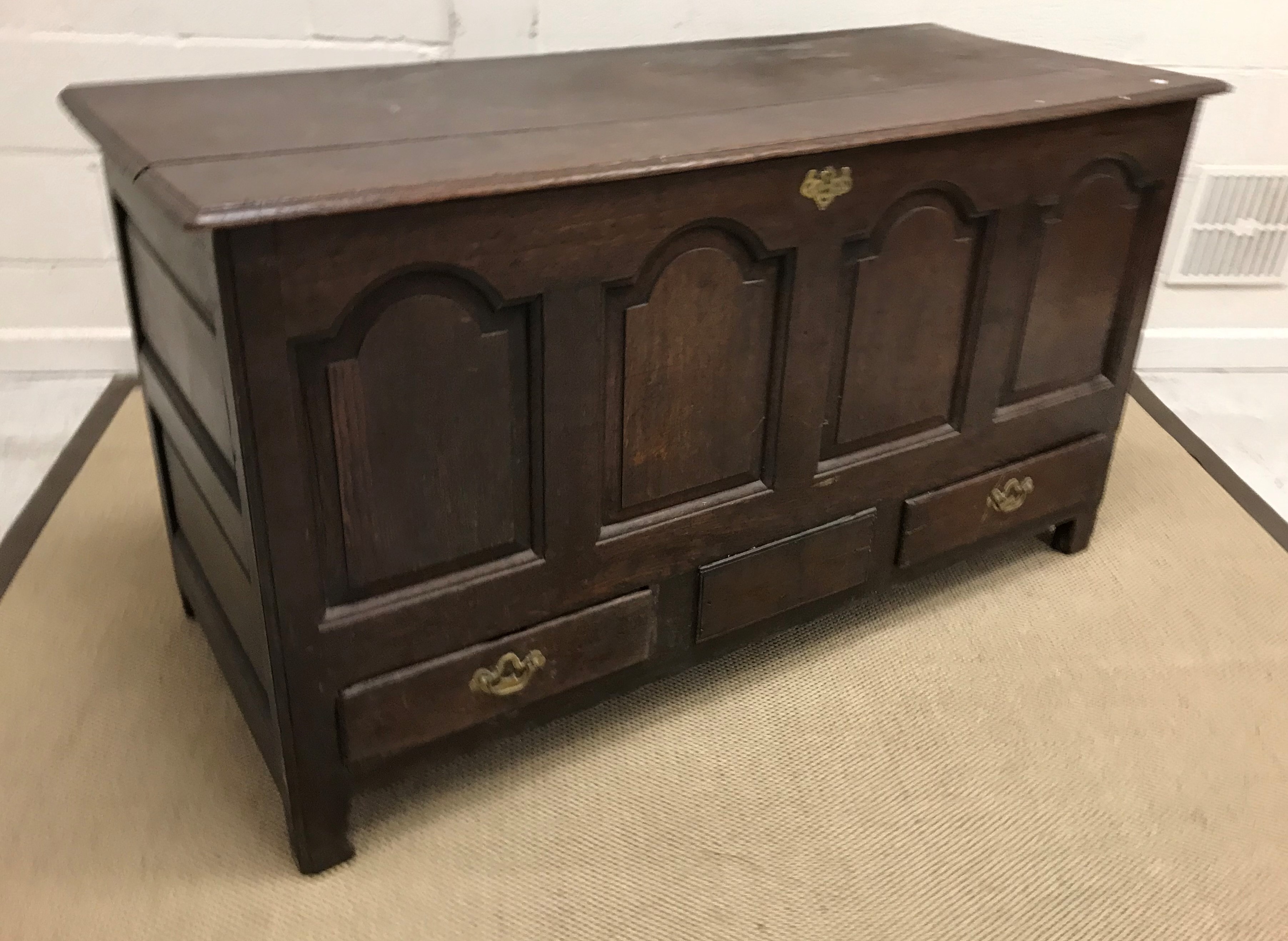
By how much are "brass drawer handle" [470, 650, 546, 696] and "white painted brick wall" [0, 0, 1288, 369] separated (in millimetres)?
1227

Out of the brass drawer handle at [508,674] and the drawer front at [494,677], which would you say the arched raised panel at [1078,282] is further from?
the brass drawer handle at [508,674]

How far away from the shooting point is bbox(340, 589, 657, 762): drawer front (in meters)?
1.23

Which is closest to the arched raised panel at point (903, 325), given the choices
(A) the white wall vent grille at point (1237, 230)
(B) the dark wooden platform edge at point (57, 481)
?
(A) the white wall vent grille at point (1237, 230)

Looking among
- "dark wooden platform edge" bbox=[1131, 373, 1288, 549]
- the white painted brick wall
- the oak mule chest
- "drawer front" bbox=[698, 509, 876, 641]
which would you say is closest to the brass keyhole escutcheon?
the oak mule chest

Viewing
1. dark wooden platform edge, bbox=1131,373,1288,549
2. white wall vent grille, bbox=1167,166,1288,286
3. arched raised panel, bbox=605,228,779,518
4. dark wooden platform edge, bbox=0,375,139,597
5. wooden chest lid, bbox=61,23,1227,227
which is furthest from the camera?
white wall vent grille, bbox=1167,166,1288,286

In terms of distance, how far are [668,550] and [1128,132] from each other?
2.77 feet

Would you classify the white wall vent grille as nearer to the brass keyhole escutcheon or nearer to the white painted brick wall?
the white painted brick wall

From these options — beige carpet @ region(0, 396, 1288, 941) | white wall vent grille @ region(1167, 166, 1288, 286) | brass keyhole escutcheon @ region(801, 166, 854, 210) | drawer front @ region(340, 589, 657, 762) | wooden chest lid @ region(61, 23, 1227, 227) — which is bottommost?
beige carpet @ region(0, 396, 1288, 941)

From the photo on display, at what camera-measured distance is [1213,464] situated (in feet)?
7.13

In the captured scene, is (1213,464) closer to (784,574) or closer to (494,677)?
(784,574)

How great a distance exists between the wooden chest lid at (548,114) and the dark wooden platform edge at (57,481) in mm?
820

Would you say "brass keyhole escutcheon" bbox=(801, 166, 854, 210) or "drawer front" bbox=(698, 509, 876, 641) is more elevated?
"brass keyhole escutcheon" bbox=(801, 166, 854, 210)

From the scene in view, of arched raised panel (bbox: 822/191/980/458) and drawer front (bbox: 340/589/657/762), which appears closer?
drawer front (bbox: 340/589/657/762)

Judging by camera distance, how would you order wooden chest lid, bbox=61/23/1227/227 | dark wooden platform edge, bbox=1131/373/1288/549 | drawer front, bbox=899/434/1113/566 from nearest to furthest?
wooden chest lid, bbox=61/23/1227/227 < drawer front, bbox=899/434/1113/566 < dark wooden platform edge, bbox=1131/373/1288/549
